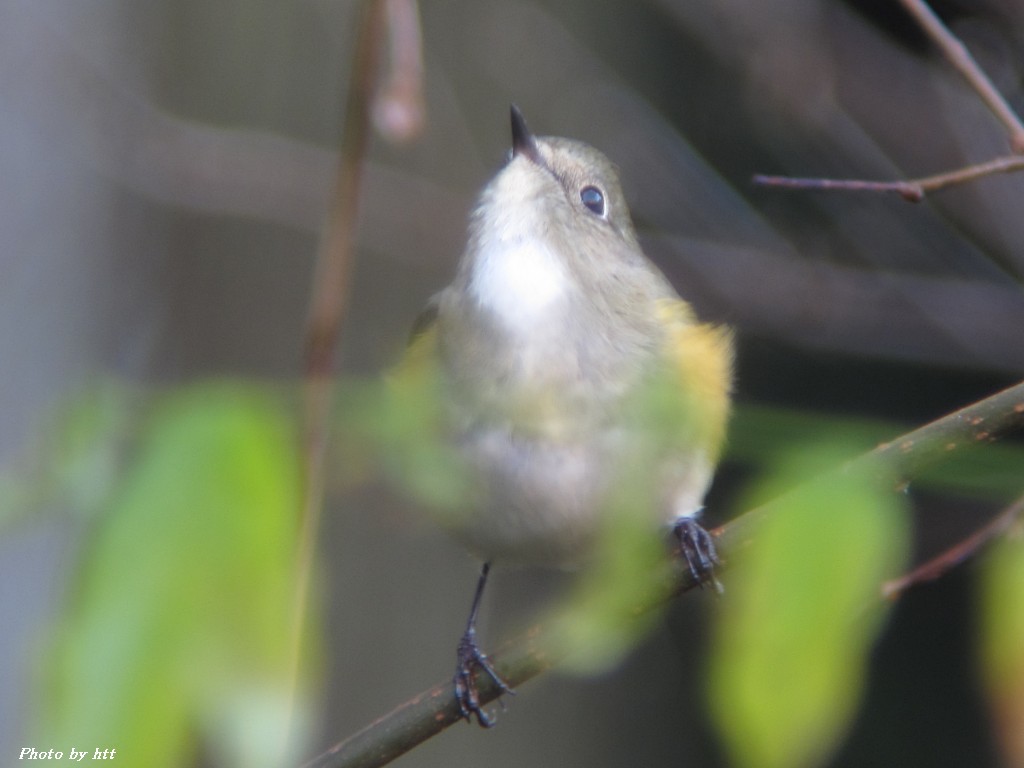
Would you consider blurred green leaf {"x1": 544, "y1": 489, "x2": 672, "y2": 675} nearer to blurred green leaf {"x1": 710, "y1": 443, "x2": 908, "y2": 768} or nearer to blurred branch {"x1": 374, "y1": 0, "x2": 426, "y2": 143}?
blurred green leaf {"x1": 710, "y1": 443, "x2": 908, "y2": 768}

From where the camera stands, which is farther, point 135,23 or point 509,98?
point 509,98

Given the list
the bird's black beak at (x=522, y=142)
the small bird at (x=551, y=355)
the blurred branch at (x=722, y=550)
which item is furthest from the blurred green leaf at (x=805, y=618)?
the bird's black beak at (x=522, y=142)

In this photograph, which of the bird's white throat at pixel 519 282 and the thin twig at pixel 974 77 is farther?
the bird's white throat at pixel 519 282

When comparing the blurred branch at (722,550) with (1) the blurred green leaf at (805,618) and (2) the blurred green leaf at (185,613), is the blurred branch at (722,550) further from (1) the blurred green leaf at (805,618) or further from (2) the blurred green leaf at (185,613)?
(2) the blurred green leaf at (185,613)

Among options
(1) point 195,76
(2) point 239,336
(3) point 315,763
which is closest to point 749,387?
(2) point 239,336

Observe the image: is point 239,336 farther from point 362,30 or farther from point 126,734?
point 126,734

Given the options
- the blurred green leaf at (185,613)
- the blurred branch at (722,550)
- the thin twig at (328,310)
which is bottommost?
the blurred green leaf at (185,613)

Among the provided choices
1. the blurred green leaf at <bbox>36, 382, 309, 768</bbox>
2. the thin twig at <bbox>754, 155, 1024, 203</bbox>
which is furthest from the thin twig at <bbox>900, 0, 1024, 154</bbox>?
the blurred green leaf at <bbox>36, 382, 309, 768</bbox>
